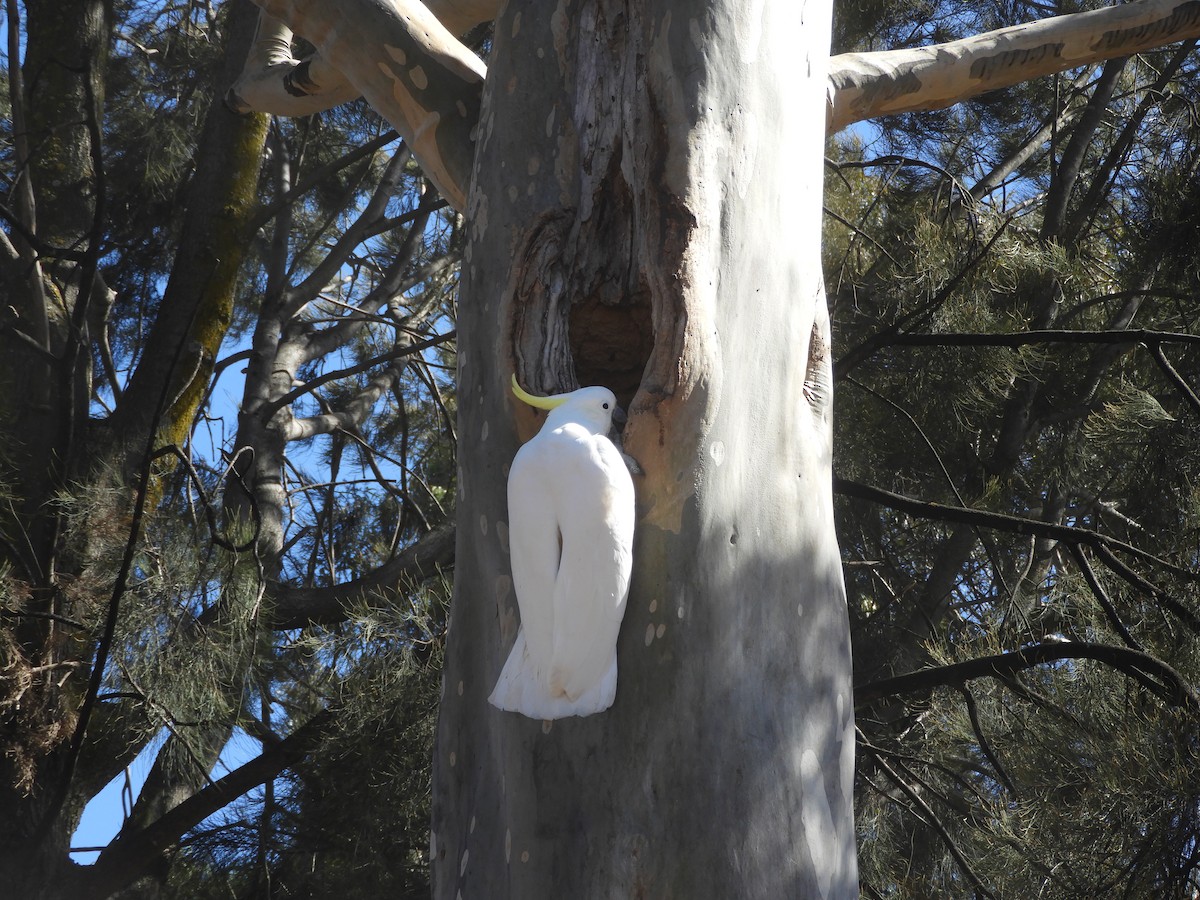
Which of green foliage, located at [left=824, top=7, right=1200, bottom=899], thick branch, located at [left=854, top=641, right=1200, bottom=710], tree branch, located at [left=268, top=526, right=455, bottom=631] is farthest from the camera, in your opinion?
tree branch, located at [left=268, top=526, right=455, bottom=631]

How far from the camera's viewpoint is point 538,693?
1.30 meters

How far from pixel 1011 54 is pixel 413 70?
3.60 ft

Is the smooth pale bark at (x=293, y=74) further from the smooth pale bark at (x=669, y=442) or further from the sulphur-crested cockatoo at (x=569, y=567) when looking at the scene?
the sulphur-crested cockatoo at (x=569, y=567)

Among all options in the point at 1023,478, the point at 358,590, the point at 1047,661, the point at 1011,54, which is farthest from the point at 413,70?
the point at 1023,478

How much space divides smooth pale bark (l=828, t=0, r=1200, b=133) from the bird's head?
3.35 feet

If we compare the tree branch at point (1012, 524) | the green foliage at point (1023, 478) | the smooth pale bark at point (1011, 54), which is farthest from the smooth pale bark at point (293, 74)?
the tree branch at point (1012, 524)

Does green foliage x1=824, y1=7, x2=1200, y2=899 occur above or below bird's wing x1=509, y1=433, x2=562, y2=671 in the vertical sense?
above

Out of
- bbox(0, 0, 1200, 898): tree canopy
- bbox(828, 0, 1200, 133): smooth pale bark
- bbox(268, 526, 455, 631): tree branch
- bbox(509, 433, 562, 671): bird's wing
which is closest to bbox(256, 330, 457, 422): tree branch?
bbox(0, 0, 1200, 898): tree canopy

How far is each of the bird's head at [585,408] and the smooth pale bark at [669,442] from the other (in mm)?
36

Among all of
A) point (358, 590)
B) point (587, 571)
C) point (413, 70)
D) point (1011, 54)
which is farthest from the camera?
point (358, 590)

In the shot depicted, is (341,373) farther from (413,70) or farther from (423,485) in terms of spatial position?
(413,70)

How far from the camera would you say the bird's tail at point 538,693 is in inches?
50.8

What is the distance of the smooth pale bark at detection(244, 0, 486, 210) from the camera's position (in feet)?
6.12

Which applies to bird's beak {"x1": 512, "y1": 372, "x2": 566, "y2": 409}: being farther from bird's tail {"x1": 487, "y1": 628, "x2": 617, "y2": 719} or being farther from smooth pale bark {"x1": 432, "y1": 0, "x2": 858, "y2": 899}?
bird's tail {"x1": 487, "y1": 628, "x2": 617, "y2": 719}
